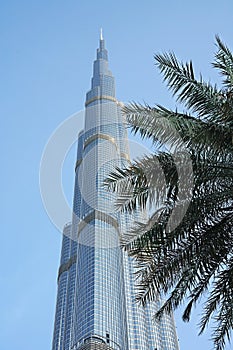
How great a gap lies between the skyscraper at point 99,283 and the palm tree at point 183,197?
193 feet

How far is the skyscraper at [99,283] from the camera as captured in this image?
85.4 m

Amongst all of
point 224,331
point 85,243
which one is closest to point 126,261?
point 85,243

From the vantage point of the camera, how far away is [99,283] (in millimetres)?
92250

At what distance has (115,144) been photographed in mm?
126000

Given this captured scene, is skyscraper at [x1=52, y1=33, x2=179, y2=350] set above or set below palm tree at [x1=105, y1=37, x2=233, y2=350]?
above

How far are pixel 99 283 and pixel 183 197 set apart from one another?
87035mm

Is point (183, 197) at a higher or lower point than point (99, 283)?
lower

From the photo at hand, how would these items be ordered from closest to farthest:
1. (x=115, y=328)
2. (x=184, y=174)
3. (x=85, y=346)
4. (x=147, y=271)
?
(x=184, y=174), (x=147, y=271), (x=85, y=346), (x=115, y=328)

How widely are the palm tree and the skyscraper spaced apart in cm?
5878

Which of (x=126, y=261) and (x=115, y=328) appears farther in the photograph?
(x=126, y=261)

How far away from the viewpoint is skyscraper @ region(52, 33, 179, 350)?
8538cm

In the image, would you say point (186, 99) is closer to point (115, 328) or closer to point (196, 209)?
point (196, 209)

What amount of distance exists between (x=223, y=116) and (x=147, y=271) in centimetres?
319

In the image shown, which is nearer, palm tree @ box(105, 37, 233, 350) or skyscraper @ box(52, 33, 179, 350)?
palm tree @ box(105, 37, 233, 350)
